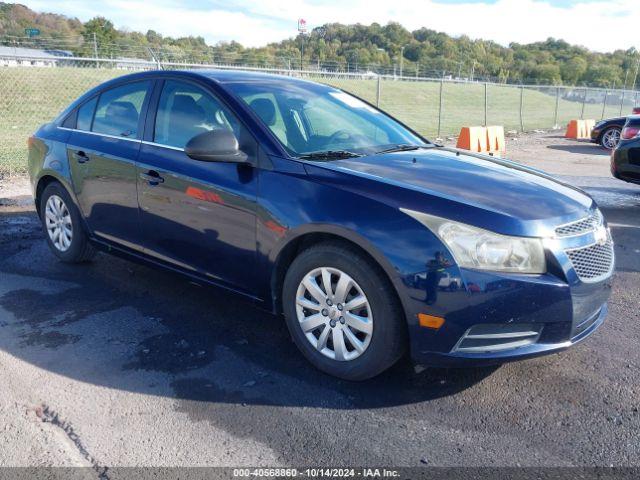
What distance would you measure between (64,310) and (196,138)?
1723 millimetres

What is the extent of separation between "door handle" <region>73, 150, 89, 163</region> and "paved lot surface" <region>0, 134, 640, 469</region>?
3.53ft

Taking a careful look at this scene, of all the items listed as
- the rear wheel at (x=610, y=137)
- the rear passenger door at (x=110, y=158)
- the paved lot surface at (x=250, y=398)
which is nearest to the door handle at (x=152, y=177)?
the rear passenger door at (x=110, y=158)

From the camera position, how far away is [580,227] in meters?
3.15

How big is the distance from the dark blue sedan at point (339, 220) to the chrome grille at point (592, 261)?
1 centimetres

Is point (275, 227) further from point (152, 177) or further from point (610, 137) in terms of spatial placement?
point (610, 137)

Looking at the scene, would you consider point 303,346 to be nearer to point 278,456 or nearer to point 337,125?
point 278,456

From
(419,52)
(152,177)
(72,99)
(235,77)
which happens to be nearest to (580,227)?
(235,77)

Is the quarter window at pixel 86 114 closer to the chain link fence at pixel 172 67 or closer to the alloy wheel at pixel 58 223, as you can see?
the alloy wheel at pixel 58 223

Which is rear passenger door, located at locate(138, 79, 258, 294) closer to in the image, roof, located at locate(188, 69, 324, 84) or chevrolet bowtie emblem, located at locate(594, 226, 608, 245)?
roof, located at locate(188, 69, 324, 84)

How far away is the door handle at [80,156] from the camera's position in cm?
466

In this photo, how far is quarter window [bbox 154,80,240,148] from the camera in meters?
3.84

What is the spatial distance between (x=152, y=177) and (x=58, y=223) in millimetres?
1666

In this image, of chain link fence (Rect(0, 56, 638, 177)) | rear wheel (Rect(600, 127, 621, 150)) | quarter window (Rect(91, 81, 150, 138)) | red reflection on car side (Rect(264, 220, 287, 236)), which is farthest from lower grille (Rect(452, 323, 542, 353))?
rear wheel (Rect(600, 127, 621, 150))

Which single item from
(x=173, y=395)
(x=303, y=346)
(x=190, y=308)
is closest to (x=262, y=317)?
A: (x=190, y=308)
